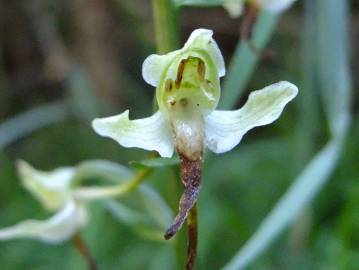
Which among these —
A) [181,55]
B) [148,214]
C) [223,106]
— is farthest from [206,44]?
[148,214]

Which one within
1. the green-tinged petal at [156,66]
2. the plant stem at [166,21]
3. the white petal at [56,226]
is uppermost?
the plant stem at [166,21]

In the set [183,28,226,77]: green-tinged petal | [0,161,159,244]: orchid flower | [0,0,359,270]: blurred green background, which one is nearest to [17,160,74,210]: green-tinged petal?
[0,161,159,244]: orchid flower

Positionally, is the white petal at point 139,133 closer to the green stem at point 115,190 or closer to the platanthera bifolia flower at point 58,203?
the green stem at point 115,190

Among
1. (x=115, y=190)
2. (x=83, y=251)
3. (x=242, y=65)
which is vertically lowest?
(x=83, y=251)

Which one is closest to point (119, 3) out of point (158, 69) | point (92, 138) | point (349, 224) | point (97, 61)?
point (97, 61)

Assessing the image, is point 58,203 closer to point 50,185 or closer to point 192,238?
point 50,185

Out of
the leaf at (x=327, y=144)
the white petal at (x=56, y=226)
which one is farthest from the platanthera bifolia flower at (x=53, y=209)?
the leaf at (x=327, y=144)
